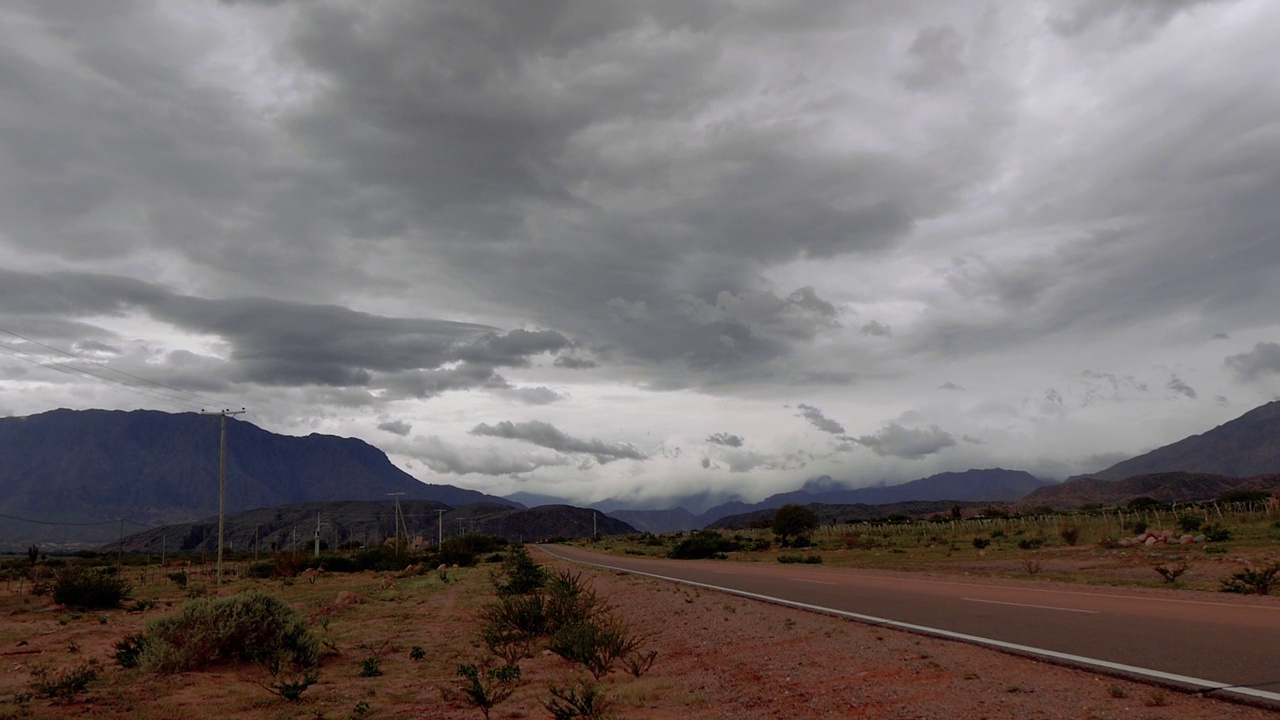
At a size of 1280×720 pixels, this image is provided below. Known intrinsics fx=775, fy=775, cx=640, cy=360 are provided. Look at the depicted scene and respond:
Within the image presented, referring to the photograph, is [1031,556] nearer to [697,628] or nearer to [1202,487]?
[697,628]

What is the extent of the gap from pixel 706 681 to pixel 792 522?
61.8 meters

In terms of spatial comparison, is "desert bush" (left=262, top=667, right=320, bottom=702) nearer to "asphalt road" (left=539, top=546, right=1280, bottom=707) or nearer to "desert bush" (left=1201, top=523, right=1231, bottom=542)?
"asphalt road" (left=539, top=546, right=1280, bottom=707)

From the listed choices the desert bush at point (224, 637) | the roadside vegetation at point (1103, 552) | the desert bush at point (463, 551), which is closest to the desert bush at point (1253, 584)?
the roadside vegetation at point (1103, 552)

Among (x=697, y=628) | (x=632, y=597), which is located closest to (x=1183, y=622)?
(x=697, y=628)

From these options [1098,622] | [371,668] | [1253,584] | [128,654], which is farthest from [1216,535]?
[128,654]

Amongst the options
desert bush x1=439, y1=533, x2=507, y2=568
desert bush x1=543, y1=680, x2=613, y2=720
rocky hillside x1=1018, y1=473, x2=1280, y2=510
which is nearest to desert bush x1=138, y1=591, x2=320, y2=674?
desert bush x1=543, y1=680, x2=613, y2=720

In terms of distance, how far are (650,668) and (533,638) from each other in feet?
14.5

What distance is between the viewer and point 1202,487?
135375 millimetres

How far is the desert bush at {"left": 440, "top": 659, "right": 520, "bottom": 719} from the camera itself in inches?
364

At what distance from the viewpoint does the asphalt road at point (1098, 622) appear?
884 centimetres

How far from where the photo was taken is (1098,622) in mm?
12797

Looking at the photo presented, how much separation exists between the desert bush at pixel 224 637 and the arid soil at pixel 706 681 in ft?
1.24

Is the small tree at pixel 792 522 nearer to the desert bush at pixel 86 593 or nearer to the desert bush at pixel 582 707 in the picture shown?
the desert bush at pixel 86 593

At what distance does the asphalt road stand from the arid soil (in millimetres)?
780
